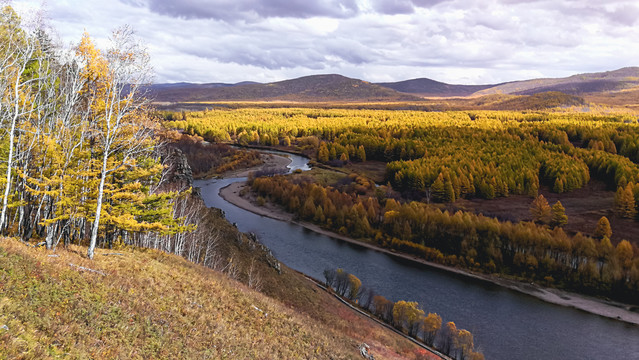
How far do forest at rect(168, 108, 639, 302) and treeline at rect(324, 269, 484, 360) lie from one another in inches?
882

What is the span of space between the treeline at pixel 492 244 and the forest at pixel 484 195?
17 centimetres

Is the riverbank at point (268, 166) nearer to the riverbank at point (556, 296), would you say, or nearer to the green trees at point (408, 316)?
the riverbank at point (556, 296)

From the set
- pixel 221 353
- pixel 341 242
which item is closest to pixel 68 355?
pixel 221 353

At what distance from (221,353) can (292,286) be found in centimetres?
2903

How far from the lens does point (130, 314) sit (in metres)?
16.0

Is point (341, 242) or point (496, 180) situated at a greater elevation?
point (496, 180)

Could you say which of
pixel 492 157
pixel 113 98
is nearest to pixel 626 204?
pixel 492 157

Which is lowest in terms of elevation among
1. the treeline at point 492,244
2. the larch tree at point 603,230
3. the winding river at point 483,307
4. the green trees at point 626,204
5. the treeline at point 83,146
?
the winding river at point 483,307

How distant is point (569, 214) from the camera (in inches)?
3497

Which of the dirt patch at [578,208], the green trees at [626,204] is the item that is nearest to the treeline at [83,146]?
the dirt patch at [578,208]

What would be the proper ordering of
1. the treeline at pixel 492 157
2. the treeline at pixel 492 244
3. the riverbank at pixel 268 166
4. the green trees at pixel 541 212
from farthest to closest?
A: the riverbank at pixel 268 166 → the treeline at pixel 492 157 → the green trees at pixel 541 212 → the treeline at pixel 492 244

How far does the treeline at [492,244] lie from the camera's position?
189 feet

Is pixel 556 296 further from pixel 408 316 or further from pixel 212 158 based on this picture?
pixel 212 158

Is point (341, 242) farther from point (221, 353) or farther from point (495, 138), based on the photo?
point (495, 138)
